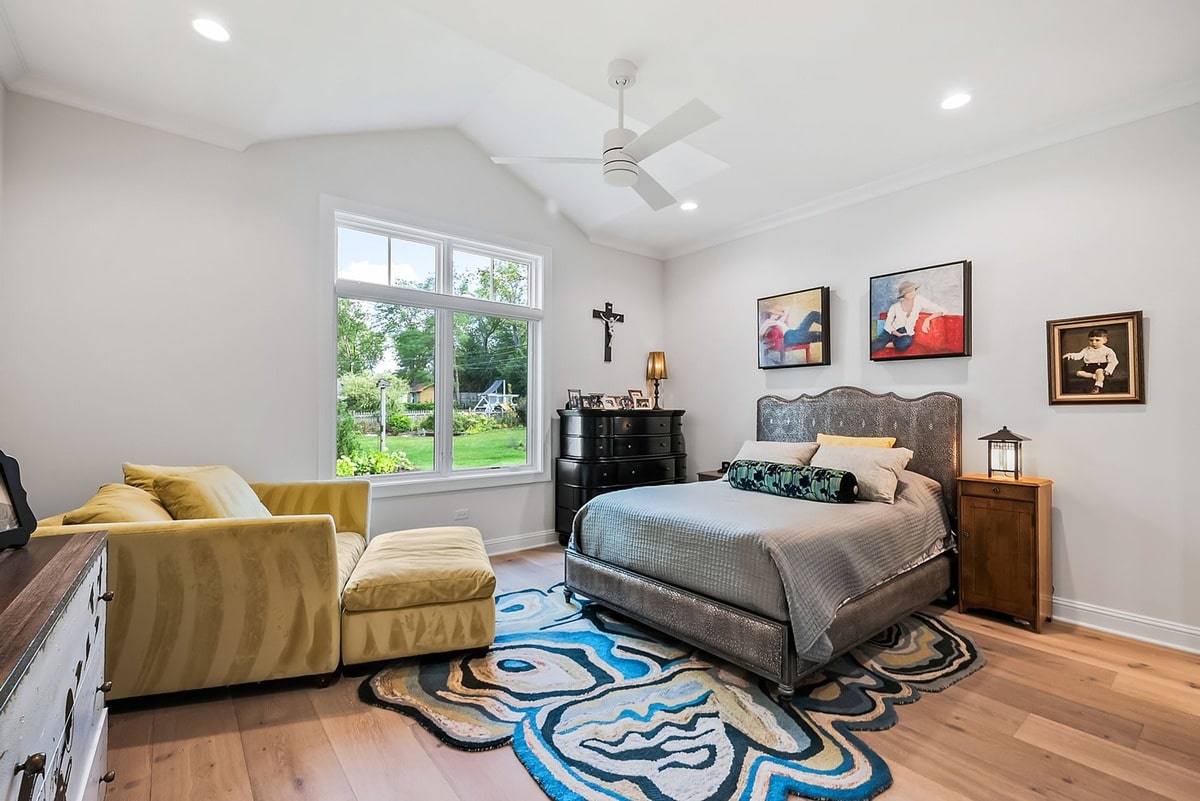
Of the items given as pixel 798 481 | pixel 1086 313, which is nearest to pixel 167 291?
pixel 798 481

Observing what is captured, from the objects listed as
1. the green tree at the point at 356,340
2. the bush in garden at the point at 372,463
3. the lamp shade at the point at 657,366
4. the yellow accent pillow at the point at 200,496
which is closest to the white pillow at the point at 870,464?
the lamp shade at the point at 657,366

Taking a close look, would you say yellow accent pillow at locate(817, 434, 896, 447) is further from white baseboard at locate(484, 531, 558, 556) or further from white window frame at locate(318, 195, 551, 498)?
white baseboard at locate(484, 531, 558, 556)

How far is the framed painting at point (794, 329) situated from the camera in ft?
14.2

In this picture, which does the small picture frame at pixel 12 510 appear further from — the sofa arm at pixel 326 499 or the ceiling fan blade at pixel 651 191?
the ceiling fan blade at pixel 651 191

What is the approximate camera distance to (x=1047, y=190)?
130 inches

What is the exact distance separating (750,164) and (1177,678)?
3.57 meters

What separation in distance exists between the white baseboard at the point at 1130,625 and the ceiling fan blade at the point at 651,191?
3251 millimetres

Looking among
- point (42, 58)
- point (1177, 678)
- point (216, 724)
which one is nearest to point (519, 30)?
point (42, 58)

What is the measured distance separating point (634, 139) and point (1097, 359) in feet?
9.29

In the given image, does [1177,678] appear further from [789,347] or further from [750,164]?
[750,164]

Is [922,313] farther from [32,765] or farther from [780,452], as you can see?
[32,765]

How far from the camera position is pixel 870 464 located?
3.38m

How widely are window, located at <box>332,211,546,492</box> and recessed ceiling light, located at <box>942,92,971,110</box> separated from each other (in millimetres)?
3054

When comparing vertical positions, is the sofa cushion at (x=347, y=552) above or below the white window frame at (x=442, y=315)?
below
